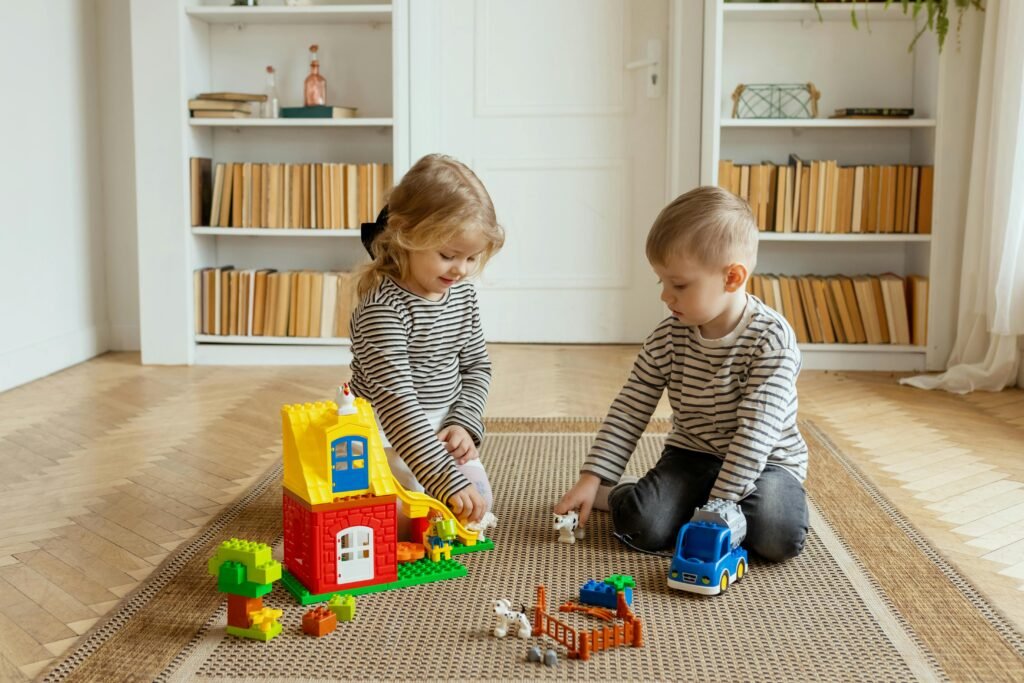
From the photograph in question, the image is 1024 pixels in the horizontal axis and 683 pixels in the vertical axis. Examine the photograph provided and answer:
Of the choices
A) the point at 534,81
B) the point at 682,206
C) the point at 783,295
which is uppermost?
the point at 534,81

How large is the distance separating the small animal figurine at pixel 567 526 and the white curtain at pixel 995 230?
1872 millimetres

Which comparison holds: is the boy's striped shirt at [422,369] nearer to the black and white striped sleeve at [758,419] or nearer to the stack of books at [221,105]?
the black and white striped sleeve at [758,419]

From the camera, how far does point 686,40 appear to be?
3.86m

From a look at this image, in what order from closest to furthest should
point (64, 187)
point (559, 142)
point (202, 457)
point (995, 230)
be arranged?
point (202, 457), point (995, 230), point (64, 187), point (559, 142)

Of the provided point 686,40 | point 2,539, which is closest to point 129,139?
point 686,40

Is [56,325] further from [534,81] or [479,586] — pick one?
[479,586]

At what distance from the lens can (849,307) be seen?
3.68 m

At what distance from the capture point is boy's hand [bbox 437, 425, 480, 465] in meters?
2.01

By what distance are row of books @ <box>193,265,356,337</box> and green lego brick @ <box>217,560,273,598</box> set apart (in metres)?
2.32

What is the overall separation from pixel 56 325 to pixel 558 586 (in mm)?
2577

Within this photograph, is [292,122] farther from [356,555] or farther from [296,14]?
[356,555]

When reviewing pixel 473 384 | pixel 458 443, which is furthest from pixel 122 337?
pixel 458 443

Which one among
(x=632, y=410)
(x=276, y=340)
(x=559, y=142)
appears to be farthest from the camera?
(x=559, y=142)

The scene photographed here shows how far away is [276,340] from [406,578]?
Result: 7.34 ft
